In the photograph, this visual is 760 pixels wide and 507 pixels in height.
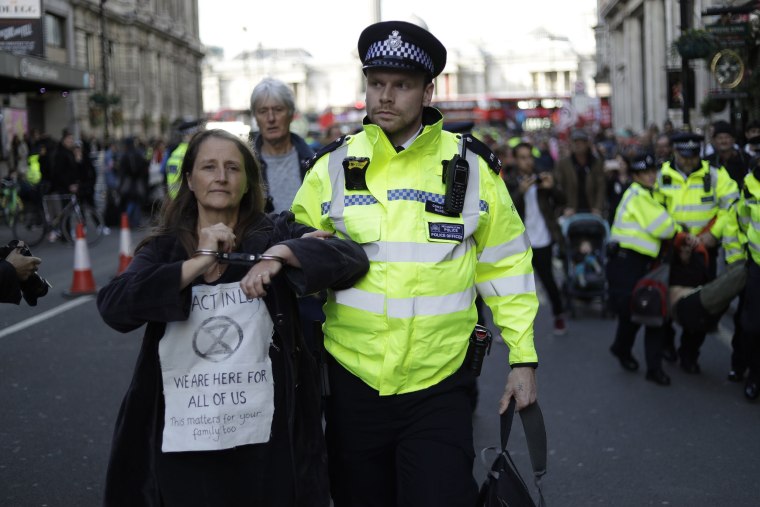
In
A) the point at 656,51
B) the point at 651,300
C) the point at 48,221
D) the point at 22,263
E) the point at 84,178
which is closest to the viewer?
A: the point at 22,263

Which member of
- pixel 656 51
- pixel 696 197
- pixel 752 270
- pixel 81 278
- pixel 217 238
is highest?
pixel 656 51

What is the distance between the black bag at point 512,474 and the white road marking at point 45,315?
7.30 meters

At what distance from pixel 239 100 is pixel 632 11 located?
4139 inches

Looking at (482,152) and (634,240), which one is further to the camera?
(634,240)

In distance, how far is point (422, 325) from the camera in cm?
321

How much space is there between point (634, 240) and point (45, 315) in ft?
19.9

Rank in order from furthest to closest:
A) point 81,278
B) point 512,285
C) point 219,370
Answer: point 81,278
point 512,285
point 219,370

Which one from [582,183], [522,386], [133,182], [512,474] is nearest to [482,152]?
[522,386]

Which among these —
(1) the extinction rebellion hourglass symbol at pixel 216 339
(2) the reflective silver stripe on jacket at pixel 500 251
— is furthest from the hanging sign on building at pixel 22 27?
(1) the extinction rebellion hourglass symbol at pixel 216 339

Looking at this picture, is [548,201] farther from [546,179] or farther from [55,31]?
[55,31]

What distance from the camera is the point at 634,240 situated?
8.06 metres

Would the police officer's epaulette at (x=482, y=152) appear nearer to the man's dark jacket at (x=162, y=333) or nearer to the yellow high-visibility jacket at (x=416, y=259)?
the yellow high-visibility jacket at (x=416, y=259)

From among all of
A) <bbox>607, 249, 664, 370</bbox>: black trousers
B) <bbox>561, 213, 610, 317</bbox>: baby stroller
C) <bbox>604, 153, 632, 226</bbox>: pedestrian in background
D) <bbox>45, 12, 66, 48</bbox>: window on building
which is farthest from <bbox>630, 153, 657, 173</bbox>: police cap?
<bbox>45, 12, 66, 48</bbox>: window on building

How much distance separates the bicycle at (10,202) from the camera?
17.7 meters
